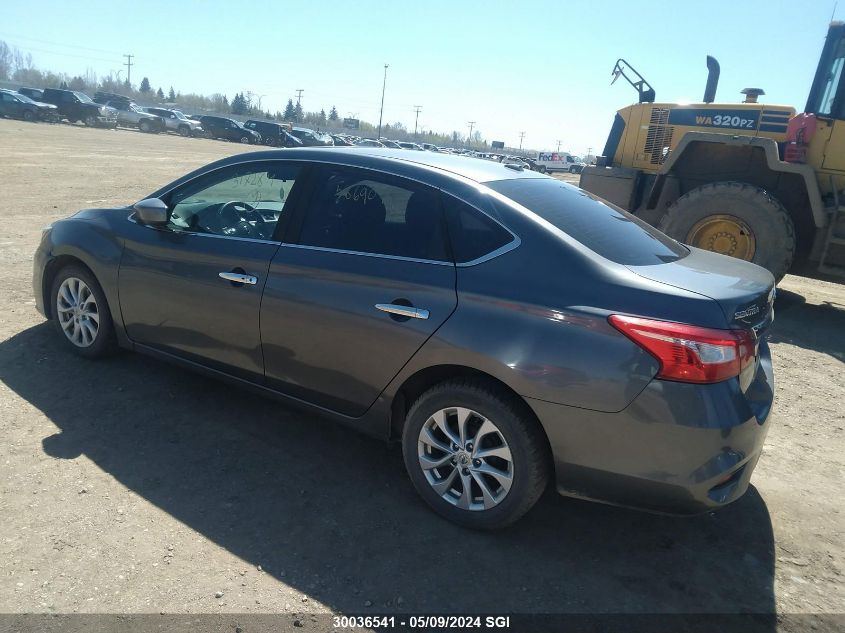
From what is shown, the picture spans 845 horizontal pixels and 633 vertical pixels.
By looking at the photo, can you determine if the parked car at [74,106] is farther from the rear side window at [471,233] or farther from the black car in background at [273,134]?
the rear side window at [471,233]

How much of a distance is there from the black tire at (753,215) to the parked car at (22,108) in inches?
1797

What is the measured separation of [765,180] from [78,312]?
7.82 meters

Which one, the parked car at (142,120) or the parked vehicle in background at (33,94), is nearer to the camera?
the parked vehicle in background at (33,94)

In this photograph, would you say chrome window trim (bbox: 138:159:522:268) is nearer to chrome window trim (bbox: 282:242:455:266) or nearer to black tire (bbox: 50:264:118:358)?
chrome window trim (bbox: 282:242:455:266)

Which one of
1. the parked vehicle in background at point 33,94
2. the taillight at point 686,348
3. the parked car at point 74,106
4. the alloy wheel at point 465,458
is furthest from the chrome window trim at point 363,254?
the parked vehicle in background at point 33,94

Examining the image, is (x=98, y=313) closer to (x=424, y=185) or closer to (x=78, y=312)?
(x=78, y=312)

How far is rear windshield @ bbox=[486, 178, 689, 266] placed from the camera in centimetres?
298

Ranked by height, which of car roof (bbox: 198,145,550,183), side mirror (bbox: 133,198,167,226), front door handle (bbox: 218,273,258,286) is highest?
car roof (bbox: 198,145,550,183)

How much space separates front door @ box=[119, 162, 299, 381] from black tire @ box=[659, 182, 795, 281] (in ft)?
18.9

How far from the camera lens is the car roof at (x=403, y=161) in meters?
3.33

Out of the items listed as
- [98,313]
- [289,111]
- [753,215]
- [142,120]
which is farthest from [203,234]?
[289,111]

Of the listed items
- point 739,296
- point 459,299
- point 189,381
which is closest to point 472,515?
point 459,299

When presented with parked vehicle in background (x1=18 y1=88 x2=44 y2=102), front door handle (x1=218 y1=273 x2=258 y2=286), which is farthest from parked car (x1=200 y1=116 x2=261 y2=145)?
front door handle (x1=218 y1=273 x2=258 y2=286)

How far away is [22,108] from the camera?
40.7 meters
